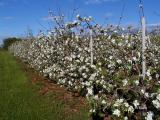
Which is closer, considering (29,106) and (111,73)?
(111,73)

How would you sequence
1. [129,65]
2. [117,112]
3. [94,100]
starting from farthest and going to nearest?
1. [129,65]
2. [94,100]
3. [117,112]

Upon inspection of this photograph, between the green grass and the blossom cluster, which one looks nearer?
the blossom cluster

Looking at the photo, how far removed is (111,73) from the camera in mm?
9273

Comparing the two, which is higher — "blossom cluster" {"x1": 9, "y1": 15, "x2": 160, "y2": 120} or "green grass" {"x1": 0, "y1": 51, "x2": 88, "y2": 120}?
"blossom cluster" {"x1": 9, "y1": 15, "x2": 160, "y2": 120}

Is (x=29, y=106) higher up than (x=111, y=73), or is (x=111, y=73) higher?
(x=111, y=73)

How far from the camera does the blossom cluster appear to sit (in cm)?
728

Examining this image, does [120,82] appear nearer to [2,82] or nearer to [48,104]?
[48,104]

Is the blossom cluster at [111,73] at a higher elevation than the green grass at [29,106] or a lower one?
higher

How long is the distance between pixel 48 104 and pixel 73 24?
8.37ft

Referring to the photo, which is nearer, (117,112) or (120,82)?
(117,112)

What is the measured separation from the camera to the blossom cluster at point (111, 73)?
23.9ft

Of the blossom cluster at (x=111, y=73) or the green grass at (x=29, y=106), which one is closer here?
the blossom cluster at (x=111, y=73)

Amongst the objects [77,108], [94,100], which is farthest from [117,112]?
[77,108]

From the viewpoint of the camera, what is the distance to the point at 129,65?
28.4 ft
